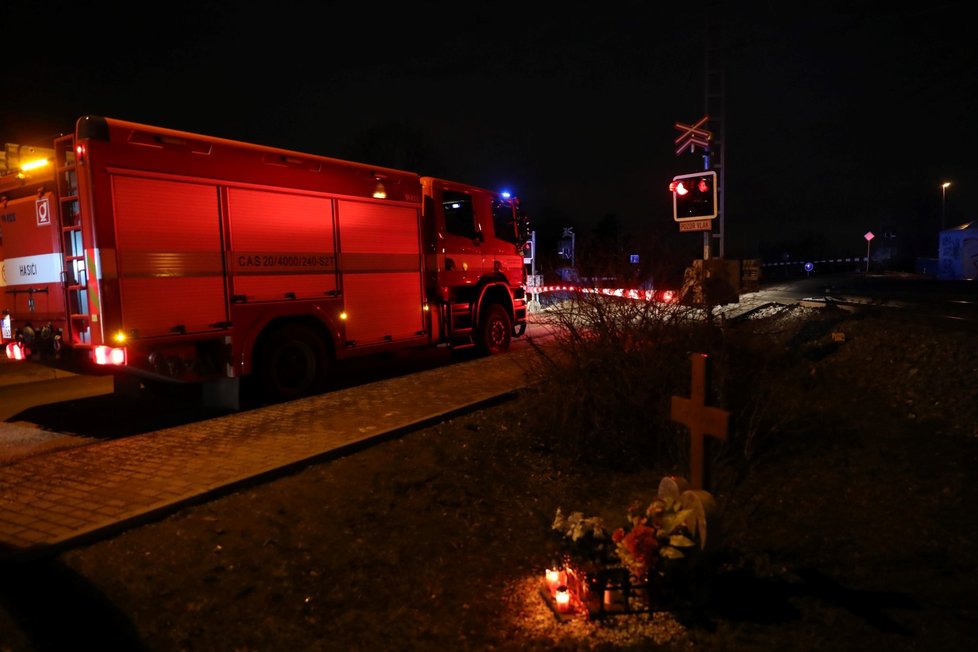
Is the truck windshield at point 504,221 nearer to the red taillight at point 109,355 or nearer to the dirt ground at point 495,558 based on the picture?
the dirt ground at point 495,558

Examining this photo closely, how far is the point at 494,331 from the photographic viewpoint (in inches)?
493

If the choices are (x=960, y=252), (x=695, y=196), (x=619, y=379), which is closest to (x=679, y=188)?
(x=695, y=196)

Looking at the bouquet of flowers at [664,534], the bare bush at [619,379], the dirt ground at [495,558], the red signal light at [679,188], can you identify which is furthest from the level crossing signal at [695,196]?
the bouquet of flowers at [664,534]

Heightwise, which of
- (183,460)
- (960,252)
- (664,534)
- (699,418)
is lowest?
(183,460)

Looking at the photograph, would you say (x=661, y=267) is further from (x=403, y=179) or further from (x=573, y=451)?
(x=403, y=179)

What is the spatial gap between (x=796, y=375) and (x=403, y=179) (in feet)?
20.9

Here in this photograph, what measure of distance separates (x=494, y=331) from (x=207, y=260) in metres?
5.92

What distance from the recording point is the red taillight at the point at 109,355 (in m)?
6.84

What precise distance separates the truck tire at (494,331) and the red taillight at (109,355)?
6325 millimetres

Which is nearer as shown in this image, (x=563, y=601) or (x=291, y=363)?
(x=563, y=601)

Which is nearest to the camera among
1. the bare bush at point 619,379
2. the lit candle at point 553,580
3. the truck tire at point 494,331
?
the lit candle at point 553,580

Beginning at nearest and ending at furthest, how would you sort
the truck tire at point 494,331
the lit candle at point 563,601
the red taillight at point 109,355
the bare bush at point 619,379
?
the lit candle at point 563,601 → the bare bush at point 619,379 → the red taillight at point 109,355 → the truck tire at point 494,331

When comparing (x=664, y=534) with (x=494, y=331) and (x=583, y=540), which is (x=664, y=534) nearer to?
(x=583, y=540)

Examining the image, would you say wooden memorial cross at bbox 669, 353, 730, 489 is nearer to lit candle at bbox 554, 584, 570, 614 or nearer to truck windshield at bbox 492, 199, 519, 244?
lit candle at bbox 554, 584, 570, 614
